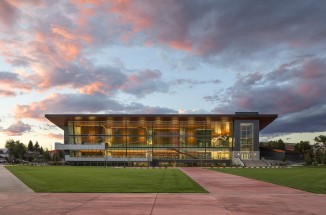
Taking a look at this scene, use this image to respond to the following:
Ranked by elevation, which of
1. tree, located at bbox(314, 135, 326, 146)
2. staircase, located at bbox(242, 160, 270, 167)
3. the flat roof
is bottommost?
staircase, located at bbox(242, 160, 270, 167)

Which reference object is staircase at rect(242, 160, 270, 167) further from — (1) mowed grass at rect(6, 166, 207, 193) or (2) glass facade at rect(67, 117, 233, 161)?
(1) mowed grass at rect(6, 166, 207, 193)

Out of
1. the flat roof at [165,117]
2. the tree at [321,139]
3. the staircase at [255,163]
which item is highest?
the flat roof at [165,117]

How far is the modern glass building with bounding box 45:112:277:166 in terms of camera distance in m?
122

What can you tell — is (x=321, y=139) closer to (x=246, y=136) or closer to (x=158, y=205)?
(x=246, y=136)

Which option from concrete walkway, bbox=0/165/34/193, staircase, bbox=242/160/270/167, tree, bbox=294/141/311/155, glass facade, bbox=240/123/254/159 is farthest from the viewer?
tree, bbox=294/141/311/155

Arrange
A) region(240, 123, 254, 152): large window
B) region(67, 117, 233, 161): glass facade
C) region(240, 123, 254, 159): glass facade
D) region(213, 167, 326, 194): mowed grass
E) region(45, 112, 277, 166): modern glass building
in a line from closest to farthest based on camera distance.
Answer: region(213, 167, 326, 194): mowed grass → region(45, 112, 277, 166): modern glass building → region(240, 123, 254, 159): glass facade → region(240, 123, 254, 152): large window → region(67, 117, 233, 161): glass facade

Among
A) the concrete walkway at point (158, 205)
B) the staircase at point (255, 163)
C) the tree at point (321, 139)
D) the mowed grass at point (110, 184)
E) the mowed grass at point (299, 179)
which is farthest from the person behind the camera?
the tree at point (321, 139)

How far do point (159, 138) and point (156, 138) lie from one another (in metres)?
1.07

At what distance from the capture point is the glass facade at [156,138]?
411 ft

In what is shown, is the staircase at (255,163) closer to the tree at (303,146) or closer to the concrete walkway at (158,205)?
the tree at (303,146)

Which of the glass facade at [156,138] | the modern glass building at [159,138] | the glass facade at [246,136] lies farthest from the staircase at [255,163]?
the glass facade at [156,138]

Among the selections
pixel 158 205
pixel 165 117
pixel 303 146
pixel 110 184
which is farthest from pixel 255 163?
pixel 158 205

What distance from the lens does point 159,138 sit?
418ft

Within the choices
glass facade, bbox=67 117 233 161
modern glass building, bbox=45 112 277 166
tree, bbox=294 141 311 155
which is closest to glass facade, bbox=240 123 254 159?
modern glass building, bbox=45 112 277 166
